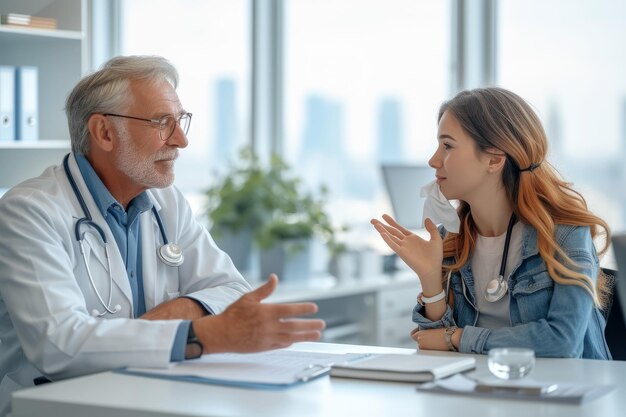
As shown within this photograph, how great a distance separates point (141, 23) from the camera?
5434 mm

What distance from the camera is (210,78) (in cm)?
524

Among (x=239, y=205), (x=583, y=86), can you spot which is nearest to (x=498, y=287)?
(x=583, y=86)

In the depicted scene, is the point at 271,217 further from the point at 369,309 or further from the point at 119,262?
the point at 119,262

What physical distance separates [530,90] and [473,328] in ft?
8.23

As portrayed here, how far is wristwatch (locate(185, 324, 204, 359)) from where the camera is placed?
184 cm

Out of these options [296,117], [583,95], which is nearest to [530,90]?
[583,95]

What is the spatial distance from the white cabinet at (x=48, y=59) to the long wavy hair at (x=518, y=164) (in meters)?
2.09

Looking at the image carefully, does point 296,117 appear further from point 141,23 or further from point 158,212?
point 158,212

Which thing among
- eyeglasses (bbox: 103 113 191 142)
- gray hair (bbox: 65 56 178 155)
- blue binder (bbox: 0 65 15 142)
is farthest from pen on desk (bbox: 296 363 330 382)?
blue binder (bbox: 0 65 15 142)

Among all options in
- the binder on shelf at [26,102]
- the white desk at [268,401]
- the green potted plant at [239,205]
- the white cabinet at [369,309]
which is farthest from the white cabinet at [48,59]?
the white desk at [268,401]

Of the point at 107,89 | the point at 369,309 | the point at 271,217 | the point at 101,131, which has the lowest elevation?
the point at 369,309

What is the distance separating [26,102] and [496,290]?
7.70 ft

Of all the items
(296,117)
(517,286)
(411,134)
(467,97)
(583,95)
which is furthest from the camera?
(296,117)

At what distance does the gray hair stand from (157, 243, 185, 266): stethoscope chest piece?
13.5 inches
